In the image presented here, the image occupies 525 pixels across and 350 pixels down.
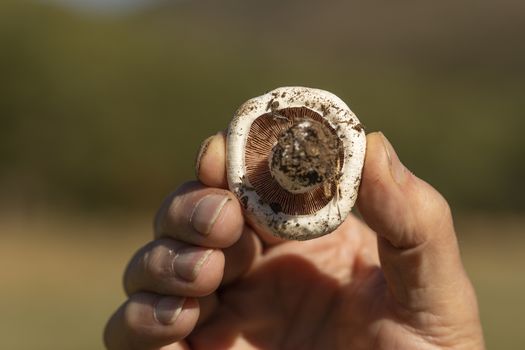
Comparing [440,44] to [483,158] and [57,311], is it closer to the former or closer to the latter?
[483,158]

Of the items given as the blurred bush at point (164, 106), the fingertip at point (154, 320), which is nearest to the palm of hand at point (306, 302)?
the fingertip at point (154, 320)

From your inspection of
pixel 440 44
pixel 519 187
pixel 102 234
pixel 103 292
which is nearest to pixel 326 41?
pixel 440 44

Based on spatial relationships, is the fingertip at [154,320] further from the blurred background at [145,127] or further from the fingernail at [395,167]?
the blurred background at [145,127]

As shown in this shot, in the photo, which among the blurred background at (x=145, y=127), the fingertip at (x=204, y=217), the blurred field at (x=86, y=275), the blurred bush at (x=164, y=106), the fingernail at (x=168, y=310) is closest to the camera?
the fingertip at (x=204, y=217)

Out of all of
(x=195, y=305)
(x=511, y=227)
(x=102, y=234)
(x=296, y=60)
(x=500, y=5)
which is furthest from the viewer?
(x=500, y=5)

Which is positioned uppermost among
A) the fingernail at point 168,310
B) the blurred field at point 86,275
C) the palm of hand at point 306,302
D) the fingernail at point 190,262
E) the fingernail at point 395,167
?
the fingernail at point 395,167
